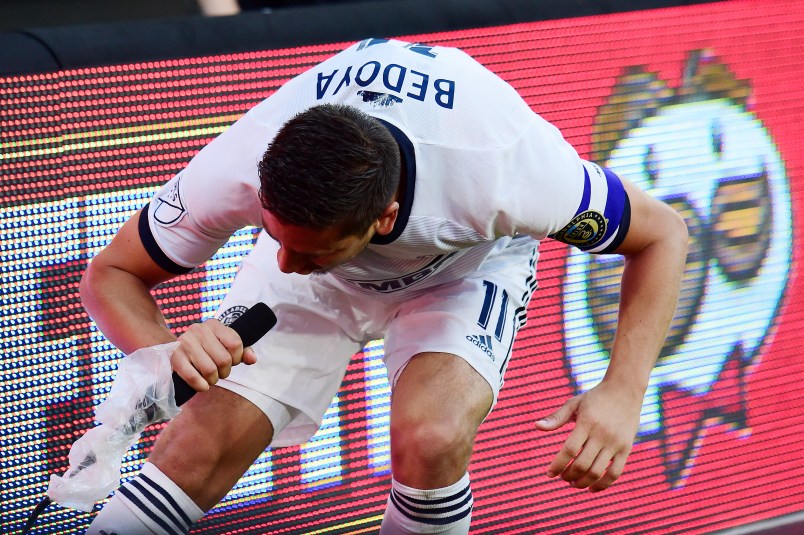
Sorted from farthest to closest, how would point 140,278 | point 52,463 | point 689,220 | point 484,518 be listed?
point 689,220
point 484,518
point 52,463
point 140,278

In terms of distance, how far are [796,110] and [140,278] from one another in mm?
1493

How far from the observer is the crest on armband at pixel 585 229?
1.38m

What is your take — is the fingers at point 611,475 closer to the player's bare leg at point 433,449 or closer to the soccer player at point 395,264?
the soccer player at point 395,264

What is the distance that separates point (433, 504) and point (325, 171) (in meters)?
0.48

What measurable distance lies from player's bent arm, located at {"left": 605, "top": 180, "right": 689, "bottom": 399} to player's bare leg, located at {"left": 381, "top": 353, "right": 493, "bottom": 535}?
23 centimetres

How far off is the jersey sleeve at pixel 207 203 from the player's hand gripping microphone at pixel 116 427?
0.66 feet

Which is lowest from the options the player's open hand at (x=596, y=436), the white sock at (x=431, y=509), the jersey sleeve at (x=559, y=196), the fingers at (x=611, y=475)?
the white sock at (x=431, y=509)

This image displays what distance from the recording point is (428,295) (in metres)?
1.50

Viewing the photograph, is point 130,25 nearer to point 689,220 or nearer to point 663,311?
point 663,311

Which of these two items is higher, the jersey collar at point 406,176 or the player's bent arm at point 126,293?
the jersey collar at point 406,176

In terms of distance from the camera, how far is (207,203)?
4.34ft

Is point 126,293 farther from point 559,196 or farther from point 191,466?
point 559,196

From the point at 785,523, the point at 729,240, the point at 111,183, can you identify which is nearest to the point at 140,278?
Result: the point at 111,183

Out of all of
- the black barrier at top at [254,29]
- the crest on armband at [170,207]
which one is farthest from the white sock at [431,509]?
the black barrier at top at [254,29]
